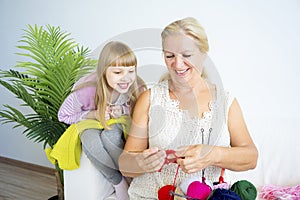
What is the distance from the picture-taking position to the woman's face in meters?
1.13

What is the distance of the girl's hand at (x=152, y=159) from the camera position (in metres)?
1.04

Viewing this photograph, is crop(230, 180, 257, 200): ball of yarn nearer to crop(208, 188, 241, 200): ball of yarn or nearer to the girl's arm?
crop(208, 188, 241, 200): ball of yarn

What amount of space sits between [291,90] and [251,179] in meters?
0.39

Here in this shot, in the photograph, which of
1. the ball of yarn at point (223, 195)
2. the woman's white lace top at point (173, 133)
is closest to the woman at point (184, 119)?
the woman's white lace top at point (173, 133)

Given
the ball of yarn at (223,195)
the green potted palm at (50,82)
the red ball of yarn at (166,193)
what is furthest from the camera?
the green potted palm at (50,82)

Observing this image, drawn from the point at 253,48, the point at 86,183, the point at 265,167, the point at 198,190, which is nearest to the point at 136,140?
the point at 86,183

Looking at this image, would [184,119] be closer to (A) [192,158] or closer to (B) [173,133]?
(B) [173,133]

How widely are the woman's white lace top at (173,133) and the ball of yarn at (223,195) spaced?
0.98 ft

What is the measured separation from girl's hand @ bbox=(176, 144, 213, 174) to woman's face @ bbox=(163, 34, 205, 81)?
25cm

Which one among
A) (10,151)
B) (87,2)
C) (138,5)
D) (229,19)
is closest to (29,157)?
(10,151)

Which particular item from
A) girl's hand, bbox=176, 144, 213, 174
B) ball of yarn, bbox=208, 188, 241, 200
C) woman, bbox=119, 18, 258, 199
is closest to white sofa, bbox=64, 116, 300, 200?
woman, bbox=119, 18, 258, 199

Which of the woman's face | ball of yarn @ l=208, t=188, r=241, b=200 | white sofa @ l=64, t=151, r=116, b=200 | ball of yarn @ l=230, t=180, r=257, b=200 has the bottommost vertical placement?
white sofa @ l=64, t=151, r=116, b=200

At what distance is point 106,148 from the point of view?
1276mm

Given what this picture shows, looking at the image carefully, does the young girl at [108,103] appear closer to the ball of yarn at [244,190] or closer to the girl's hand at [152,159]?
the girl's hand at [152,159]
